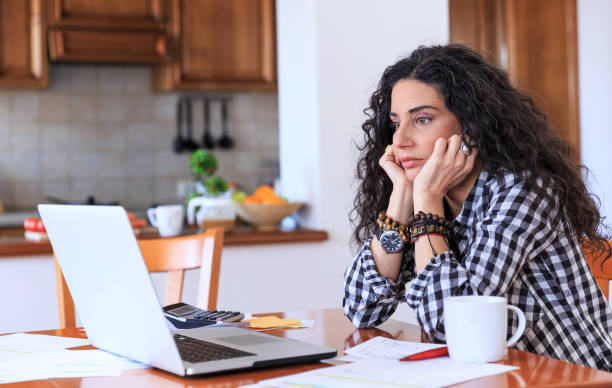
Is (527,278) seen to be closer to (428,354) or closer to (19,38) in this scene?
(428,354)

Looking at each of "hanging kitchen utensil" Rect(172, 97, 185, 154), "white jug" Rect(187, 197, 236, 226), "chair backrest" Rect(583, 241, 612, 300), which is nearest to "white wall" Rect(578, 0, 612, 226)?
"white jug" Rect(187, 197, 236, 226)

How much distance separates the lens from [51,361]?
1.22 meters

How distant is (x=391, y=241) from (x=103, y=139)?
3.55m

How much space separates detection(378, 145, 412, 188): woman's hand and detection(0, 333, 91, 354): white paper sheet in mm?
663

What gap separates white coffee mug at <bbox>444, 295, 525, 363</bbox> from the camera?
3.57 feet

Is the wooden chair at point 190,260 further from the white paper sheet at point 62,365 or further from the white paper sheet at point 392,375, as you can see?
the white paper sheet at point 392,375

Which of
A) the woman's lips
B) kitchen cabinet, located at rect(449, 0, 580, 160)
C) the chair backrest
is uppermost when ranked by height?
kitchen cabinet, located at rect(449, 0, 580, 160)

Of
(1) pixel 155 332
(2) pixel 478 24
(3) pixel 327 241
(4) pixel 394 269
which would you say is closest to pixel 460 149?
(4) pixel 394 269

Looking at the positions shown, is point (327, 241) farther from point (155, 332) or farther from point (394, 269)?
point (155, 332)

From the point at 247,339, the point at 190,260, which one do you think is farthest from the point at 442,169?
the point at 190,260

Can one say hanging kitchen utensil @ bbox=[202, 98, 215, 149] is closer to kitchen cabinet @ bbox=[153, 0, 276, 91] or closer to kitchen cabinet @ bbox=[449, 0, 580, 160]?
kitchen cabinet @ bbox=[153, 0, 276, 91]

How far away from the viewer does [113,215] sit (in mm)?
1030

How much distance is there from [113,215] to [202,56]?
12.3 ft

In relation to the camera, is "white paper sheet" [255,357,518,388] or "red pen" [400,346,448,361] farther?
"red pen" [400,346,448,361]
